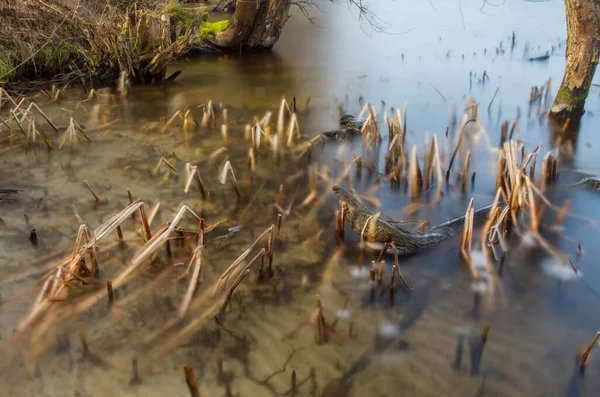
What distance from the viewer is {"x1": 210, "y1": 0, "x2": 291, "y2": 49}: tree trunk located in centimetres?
1354

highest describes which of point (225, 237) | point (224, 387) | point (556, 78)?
point (556, 78)

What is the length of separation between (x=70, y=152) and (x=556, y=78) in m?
10.1

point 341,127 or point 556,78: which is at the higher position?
point 556,78

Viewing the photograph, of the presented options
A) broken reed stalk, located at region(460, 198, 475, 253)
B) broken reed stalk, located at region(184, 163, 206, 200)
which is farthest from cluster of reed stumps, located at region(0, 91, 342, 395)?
broken reed stalk, located at region(460, 198, 475, 253)

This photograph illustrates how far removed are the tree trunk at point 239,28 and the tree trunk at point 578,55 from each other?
7.89 meters

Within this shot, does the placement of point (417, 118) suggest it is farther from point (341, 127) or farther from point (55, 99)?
point (55, 99)

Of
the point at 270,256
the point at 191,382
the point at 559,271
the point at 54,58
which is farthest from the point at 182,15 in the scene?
the point at 191,382

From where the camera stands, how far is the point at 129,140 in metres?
7.78

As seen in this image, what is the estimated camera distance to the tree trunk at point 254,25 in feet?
44.4

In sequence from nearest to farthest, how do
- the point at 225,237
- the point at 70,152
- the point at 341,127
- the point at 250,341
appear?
1. the point at 250,341
2. the point at 225,237
3. the point at 70,152
4. the point at 341,127

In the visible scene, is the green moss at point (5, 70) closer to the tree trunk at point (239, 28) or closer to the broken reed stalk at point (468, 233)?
the tree trunk at point (239, 28)

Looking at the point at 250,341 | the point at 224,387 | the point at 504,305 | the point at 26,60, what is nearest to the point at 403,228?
the point at 504,305

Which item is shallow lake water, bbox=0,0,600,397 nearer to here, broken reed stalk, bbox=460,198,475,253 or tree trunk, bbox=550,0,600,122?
broken reed stalk, bbox=460,198,475,253

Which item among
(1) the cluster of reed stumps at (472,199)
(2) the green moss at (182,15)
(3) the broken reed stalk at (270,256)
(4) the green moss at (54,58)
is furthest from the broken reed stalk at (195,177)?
(2) the green moss at (182,15)
